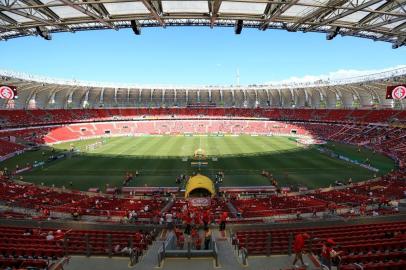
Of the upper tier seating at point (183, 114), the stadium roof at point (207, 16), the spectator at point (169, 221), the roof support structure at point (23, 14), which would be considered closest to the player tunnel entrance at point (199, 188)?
the spectator at point (169, 221)

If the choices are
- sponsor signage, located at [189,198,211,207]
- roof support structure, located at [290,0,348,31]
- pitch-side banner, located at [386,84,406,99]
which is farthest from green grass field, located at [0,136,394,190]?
roof support structure, located at [290,0,348,31]

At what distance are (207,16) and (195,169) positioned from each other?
31.8m

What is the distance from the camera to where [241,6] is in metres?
13.4

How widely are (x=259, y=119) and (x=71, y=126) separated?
5144 cm

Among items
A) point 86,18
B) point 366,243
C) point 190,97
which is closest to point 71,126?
point 190,97

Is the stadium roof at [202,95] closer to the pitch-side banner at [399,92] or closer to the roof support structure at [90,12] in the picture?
the pitch-side banner at [399,92]

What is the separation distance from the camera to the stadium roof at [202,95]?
82.3m

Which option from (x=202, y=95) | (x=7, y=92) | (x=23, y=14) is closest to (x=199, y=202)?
(x=7, y=92)

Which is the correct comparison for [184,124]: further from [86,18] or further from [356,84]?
[86,18]

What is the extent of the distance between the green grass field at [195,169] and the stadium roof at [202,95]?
86.5 ft

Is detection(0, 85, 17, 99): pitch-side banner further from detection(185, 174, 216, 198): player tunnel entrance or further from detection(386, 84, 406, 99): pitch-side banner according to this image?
detection(386, 84, 406, 99): pitch-side banner

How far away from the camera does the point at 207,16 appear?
14.0 m

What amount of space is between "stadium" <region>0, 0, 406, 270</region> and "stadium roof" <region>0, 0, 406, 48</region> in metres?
0.06

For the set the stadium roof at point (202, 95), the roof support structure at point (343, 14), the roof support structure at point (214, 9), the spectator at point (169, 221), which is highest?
the stadium roof at point (202, 95)
